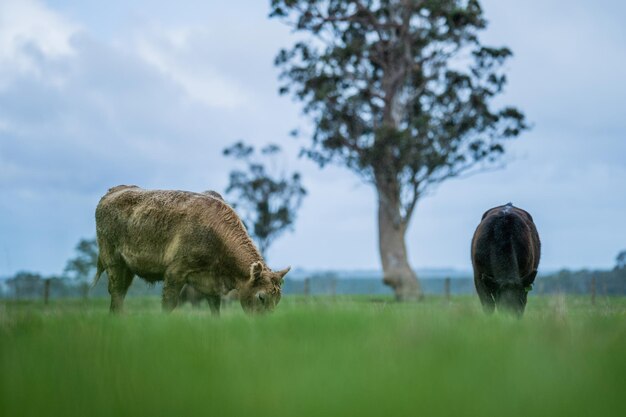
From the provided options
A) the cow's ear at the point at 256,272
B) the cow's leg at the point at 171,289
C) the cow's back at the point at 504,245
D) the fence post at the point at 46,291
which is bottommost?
the fence post at the point at 46,291

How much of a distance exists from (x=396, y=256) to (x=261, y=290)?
27311 millimetres

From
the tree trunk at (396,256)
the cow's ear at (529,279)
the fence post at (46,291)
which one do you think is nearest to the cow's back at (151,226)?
the cow's ear at (529,279)

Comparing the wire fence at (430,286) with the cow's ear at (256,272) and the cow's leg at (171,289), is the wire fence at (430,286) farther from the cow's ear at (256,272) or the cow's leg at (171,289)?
the cow's ear at (256,272)

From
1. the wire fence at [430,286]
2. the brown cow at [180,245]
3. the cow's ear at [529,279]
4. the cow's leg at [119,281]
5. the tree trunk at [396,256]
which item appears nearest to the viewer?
the cow's ear at [529,279]

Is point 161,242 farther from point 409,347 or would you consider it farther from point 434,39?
point 434,39

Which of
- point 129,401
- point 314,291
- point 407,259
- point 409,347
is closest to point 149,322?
point 409,347

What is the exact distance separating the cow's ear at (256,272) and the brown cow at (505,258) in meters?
2.77

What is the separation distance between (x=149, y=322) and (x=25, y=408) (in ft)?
8.44

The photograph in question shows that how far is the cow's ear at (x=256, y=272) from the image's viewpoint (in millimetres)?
9086

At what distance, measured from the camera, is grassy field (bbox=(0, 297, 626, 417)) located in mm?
2742

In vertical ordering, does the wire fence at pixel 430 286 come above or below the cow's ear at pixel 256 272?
below

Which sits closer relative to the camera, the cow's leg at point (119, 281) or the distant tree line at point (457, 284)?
the cow's leg at point (119, 281)

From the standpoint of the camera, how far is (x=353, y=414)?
2627 mm

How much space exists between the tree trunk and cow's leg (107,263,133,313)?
83.3 ft
